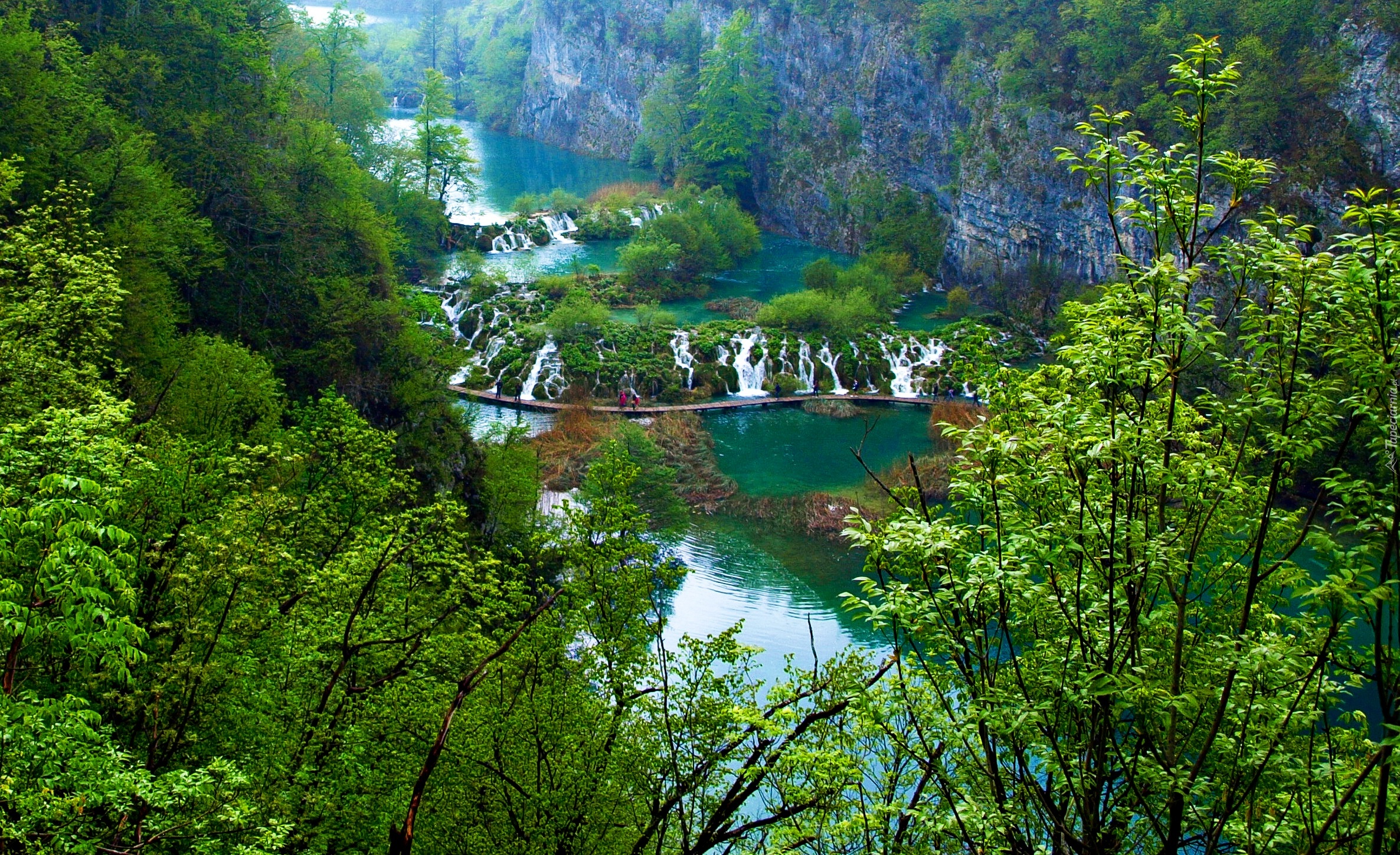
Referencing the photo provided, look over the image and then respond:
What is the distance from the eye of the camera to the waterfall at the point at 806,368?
46406 millimetres

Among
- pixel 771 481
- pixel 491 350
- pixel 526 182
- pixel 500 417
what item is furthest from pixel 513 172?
pixel 771 481

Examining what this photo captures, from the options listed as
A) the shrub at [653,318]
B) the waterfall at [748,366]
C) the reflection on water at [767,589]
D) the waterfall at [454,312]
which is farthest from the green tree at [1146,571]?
the waterfall at [454,312]

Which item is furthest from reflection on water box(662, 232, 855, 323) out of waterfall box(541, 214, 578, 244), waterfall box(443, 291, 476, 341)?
waterfall box(541, 214, 578, 244)

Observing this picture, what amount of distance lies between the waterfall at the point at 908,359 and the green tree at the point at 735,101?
116 feet

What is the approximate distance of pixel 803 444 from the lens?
4034 centimetres

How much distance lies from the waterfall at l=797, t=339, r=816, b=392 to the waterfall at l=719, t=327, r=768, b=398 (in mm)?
1535

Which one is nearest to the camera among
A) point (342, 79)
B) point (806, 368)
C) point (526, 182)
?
point (806, 368)

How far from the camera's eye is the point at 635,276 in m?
59.3

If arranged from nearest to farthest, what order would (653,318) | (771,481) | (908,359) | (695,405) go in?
(771,481) < (695,405) < (908,359) < (653,318)

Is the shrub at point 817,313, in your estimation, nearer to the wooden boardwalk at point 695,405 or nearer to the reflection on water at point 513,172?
the wooden boardwalk at point 695,405

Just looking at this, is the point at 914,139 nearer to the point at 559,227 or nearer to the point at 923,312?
the point at 923,312

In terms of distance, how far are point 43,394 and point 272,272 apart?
712 inches

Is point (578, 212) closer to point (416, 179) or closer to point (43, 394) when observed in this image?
point (416, 179)

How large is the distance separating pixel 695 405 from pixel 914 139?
113 ft
